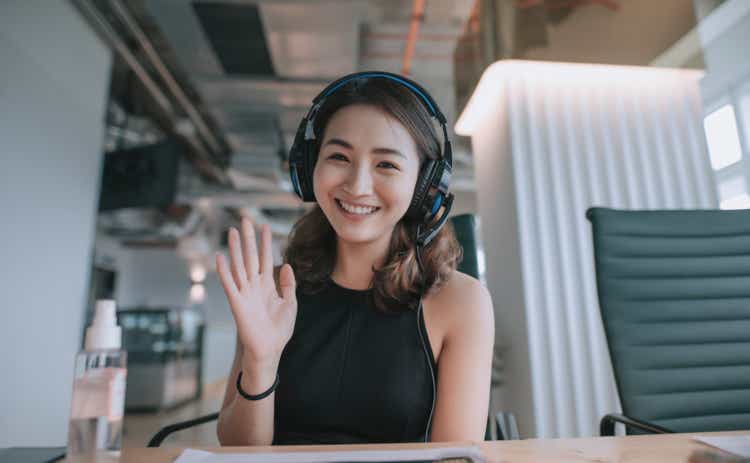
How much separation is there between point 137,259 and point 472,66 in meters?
10.8

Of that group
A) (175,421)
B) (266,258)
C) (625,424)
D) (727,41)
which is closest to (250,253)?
(266,258)

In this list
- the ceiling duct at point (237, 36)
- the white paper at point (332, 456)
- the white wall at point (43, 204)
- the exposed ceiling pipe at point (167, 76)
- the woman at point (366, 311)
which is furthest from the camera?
A: the exposed ceiling pipe at point (167, 76)

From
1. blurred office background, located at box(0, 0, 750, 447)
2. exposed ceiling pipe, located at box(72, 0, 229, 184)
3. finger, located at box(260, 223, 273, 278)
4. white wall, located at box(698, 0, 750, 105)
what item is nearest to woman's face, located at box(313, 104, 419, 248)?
finger, located at box(260, 223, 273, 278)

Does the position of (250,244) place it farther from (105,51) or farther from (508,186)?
(105,51)

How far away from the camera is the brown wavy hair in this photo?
101 cm

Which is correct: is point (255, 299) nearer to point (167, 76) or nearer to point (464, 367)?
point (464, 367)

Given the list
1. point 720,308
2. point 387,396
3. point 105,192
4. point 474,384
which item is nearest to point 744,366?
point 720,308

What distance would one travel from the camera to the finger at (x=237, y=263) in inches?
29.2

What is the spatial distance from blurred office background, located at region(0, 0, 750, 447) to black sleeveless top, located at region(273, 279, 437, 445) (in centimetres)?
62

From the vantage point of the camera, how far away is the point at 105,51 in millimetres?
3666

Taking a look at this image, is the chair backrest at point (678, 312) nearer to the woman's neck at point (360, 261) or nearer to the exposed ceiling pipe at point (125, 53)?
the woman's neck at point (360, 261)

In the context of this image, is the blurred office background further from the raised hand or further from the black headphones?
the raised hand

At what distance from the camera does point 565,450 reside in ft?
1.84

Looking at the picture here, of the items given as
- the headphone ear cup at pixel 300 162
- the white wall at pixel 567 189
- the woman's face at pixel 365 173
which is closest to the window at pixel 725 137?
the white wall at pixel 567 189
